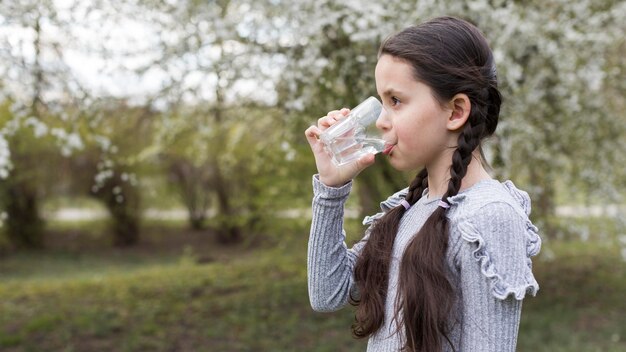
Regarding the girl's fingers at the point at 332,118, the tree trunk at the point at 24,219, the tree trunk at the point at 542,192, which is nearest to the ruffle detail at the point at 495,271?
the girl's fingers at the point at 332,118

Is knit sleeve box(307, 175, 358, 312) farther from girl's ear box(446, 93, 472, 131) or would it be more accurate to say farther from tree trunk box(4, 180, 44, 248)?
tree trunk box(4, 180, 44, 248)

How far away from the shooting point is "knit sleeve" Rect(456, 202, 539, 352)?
1.22 metres

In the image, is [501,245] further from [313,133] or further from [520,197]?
[313,133]

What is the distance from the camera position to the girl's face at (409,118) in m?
1.37

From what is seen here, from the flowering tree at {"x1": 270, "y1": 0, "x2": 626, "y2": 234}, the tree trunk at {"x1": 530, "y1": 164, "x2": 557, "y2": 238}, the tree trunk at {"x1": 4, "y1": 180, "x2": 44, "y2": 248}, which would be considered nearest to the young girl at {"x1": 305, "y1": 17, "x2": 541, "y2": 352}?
the flowering tree at {"x1": 270, "y1": 0, "x2": 626, "y2": 234}

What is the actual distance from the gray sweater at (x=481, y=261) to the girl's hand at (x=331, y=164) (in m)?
0.02

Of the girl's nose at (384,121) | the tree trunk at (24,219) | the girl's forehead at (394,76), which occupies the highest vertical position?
the girl's forehead at (394,76)

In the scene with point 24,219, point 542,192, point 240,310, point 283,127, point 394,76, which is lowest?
point 24,219

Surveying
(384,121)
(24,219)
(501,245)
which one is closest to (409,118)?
(384,121)

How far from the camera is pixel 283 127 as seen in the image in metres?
5.75

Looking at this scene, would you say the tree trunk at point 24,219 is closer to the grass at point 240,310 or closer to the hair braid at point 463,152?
the grass at point 240,310

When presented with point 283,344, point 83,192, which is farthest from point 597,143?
point 83,192

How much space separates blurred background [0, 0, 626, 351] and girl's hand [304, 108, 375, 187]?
276cm

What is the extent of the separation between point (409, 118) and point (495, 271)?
36 centimetres
